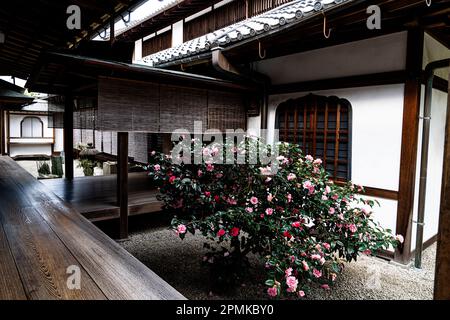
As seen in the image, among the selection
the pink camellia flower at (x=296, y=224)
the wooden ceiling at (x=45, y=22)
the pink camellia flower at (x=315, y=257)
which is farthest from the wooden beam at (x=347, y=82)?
the wooden ceiling at (x=45, y=22)

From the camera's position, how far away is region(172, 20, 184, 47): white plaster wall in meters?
11.4

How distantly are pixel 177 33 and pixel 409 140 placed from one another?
920 cm

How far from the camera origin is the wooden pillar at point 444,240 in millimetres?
1048

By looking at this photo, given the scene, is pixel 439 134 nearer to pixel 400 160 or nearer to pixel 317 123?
pixel 400 160

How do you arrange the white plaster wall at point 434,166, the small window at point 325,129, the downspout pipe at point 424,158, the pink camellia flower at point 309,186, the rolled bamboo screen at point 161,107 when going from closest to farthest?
the pink camellia flower at point 309,186
the downspout pipe at point 424,158
the rolled bamboo screen at point 161,107
the white plaster wall at point 434,166
the small window at point 325,129

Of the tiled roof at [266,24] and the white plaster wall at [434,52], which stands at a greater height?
the tiled roof at [266,24]

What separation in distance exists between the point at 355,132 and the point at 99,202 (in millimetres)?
5736

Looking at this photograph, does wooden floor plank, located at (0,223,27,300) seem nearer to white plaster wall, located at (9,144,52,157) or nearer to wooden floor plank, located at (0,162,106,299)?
wooden floor plank, located at (0,162,106,299)

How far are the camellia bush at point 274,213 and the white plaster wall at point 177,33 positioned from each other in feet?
27.5

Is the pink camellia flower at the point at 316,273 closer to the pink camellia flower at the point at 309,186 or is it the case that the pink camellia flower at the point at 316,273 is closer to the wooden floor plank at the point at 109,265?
the pink camellia flower at the point at 309,186

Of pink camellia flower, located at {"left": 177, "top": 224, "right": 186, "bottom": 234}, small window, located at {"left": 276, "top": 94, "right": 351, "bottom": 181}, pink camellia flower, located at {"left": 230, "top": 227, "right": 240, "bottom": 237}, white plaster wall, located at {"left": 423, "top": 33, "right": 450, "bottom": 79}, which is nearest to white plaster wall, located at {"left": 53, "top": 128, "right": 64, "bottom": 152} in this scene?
small window, located at {"left": 276, "top": 94, "right": 351, "bottom": 181}

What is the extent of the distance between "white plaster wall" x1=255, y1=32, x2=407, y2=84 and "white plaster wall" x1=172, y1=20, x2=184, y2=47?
473 centimetres

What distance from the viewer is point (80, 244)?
2.85m
